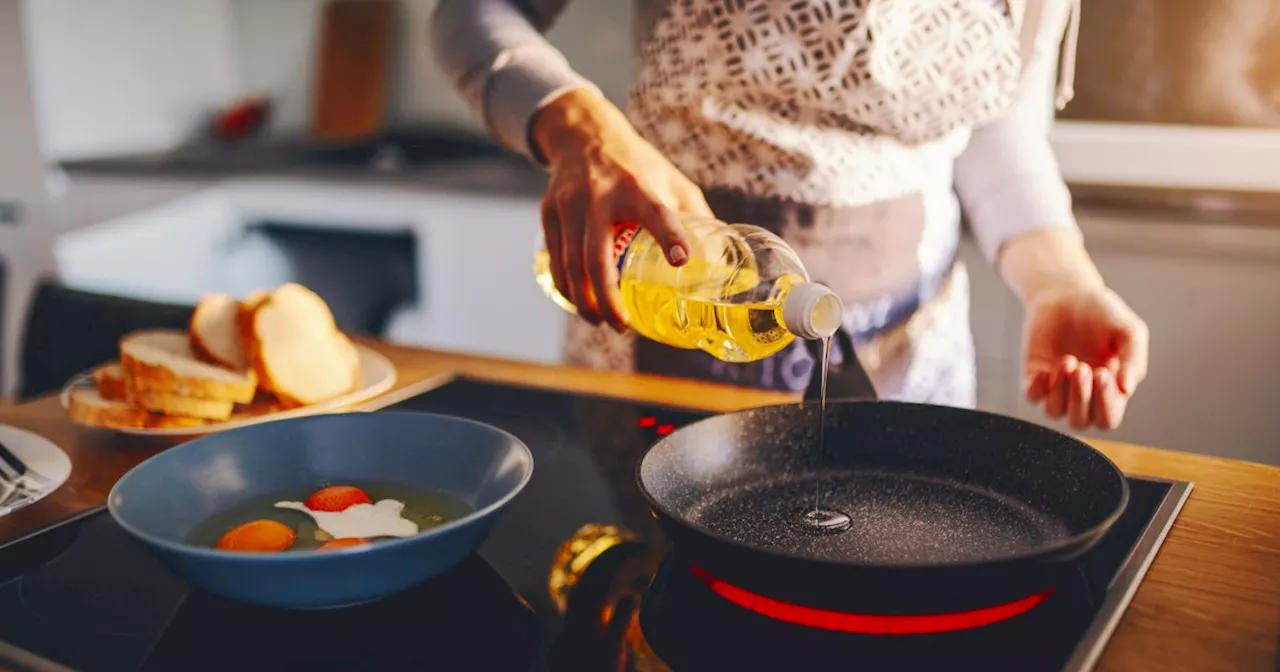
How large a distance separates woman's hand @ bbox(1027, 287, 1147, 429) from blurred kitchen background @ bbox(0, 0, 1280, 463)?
99 centimetres

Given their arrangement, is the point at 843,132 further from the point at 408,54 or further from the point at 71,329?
the point at 408,54

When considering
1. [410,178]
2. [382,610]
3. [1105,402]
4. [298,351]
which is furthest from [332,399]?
[410,178]

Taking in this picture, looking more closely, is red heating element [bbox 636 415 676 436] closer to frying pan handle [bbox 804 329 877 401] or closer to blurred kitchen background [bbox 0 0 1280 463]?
frying pan handle [bbox 804 329 877 401]

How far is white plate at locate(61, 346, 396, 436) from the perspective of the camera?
0.87m

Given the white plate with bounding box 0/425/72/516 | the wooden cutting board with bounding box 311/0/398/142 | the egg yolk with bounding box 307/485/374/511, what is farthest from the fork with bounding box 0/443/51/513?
the wooden cutting board with bounding box 311/0/398/142

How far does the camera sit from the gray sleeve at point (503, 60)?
3.00ft

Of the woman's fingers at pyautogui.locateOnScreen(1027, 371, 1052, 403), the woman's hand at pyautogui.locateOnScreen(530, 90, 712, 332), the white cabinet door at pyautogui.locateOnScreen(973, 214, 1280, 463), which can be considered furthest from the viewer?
the white cabinet door at pyautogui.locateOnScreen(973, 214, 1280, 463)

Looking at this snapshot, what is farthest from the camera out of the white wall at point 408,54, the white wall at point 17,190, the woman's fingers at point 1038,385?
the white wall at point 17,190

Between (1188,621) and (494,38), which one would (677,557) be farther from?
(494,38)

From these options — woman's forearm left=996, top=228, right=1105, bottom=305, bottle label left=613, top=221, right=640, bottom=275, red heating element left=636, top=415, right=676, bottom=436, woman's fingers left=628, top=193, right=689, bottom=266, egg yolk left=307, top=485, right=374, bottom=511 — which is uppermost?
woman's fingers left=628, top=193, right=689, bottom=266

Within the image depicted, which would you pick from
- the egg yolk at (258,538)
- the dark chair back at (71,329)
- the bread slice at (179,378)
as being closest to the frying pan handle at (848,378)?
the egg yolk at (258,538)

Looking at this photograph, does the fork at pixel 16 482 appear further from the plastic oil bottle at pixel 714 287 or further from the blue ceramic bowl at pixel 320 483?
the plastic oil bottle at pixel 714 287

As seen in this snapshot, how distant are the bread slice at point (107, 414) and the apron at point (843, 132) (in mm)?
465

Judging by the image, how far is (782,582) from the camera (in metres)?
0.51
